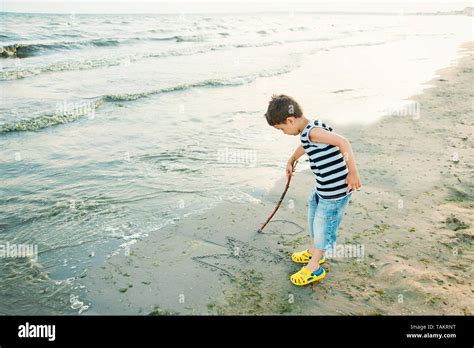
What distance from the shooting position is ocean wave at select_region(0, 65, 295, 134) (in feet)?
26.4

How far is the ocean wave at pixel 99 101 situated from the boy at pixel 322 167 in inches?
264

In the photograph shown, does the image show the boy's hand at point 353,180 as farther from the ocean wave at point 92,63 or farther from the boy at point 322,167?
the ocean wave at point 92,63

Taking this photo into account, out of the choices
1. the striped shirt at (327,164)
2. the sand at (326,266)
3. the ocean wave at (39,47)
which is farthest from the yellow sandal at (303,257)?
the ocean wave at (39,47)

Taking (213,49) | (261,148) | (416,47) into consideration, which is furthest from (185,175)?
(416,47)

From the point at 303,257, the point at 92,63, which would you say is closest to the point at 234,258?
the point at 303,257

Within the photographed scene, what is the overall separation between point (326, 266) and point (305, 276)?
0.39 metres

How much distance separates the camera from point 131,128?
8.22 meters

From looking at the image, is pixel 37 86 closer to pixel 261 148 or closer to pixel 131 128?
pixel 131 128

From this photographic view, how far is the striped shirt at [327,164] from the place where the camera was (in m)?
3.09

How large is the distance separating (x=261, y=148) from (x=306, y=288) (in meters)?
3.92

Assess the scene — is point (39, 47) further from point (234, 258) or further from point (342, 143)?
point (342, 143)

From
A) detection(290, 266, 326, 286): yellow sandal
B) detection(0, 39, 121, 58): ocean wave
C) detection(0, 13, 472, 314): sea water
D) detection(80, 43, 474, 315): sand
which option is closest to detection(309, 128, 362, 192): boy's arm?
detection(290, 266, 326, 286): yellow sandal

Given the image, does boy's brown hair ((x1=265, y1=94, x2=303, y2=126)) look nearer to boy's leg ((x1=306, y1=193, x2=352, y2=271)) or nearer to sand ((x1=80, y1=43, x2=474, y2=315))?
boy's leg ((x1=306, y1=193, x2=352, y2=271))

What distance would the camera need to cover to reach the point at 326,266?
365 centimetres
